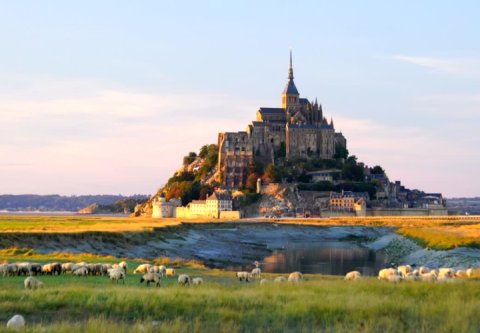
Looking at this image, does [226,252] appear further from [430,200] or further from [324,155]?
[430,200]

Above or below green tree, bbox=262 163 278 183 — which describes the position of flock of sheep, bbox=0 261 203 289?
below

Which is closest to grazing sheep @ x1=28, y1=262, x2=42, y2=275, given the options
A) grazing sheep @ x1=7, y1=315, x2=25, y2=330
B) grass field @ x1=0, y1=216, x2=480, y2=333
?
grass field @ x1=0, y1=216, x2=480, y2=333

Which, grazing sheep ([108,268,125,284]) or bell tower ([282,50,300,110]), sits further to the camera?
bell tower ([282,50,300,110])

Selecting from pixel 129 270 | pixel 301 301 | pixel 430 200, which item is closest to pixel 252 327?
pixel 301 301

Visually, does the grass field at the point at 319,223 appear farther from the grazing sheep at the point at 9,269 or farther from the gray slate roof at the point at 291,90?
the gray slate roof at the point at 291,90

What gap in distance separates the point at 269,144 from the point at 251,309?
6429 inches

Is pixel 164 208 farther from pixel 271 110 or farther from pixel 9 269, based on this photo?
pixel 9 269

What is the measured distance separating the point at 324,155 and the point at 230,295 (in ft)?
537

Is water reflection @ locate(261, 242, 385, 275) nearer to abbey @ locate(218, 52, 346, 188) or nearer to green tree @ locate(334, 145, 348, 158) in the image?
abbey @ locate(218, 52, 346, 188)

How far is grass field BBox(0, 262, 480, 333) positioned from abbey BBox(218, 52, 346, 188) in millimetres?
153162

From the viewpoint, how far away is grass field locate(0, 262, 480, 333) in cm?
1525

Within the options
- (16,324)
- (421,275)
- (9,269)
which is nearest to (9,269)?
(9,269)

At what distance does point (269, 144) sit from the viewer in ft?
594

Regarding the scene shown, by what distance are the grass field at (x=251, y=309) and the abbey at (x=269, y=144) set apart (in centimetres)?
15316
